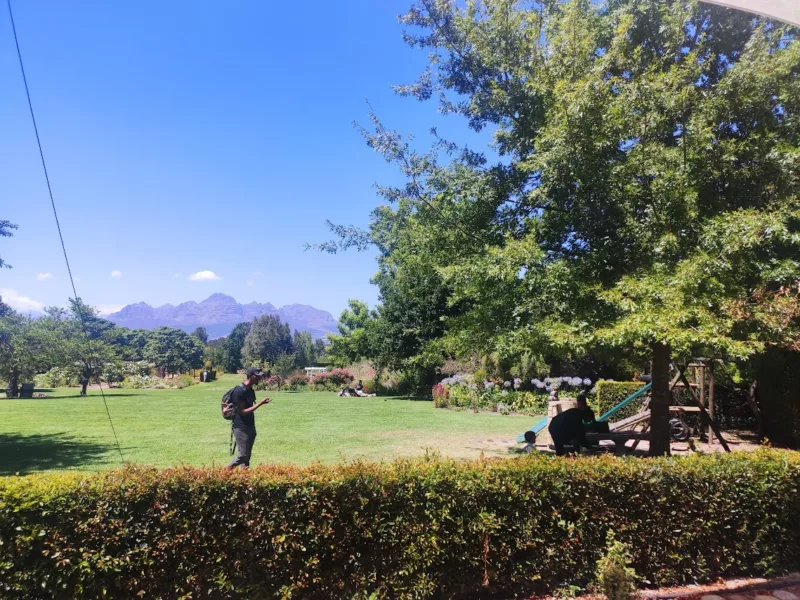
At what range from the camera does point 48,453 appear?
9.34 meters

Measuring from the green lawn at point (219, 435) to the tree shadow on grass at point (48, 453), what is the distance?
0.05 ft

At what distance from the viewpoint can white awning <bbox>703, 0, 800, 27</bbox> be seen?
10.1 ft

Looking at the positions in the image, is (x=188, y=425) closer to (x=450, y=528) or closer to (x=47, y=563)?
(x=47, y=563)

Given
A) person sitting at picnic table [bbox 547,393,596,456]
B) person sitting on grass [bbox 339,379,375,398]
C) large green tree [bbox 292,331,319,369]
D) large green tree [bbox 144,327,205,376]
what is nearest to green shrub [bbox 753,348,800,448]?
person sitting at picnic table [bbox 547,393,596,456]

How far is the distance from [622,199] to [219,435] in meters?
10.4

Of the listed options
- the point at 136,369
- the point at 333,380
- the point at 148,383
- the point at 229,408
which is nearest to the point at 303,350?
the point at 136,369

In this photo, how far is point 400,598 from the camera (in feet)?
12.0

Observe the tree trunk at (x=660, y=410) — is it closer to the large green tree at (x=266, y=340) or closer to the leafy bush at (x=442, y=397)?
the leafy bush at (x=442, y=397)

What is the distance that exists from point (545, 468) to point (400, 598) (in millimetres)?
1606

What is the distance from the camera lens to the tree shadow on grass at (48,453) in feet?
26.7

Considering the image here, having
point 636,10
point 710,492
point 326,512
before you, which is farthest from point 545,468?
point 636,10

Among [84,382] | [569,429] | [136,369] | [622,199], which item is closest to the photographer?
[622,199]

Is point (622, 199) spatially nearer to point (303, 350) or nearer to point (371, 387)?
point (371, 387)

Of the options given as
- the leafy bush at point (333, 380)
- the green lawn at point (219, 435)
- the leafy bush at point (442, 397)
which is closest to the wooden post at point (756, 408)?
the green lawn at point (219, 435)
